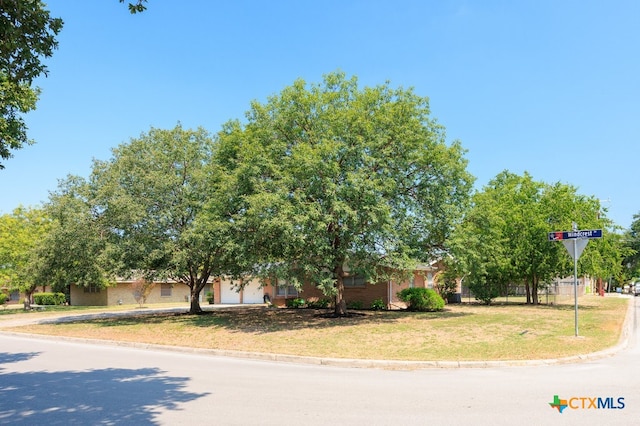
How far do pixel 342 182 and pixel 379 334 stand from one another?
5932mm

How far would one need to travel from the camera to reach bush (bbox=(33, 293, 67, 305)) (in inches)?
1950

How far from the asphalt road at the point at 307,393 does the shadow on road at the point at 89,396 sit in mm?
18

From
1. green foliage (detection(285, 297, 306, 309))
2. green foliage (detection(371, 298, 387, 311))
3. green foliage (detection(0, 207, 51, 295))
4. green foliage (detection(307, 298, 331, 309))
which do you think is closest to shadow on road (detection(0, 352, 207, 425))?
green foliage (detection(371, 298, 387, 311))

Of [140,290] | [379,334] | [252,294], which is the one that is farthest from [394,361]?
[140,290]

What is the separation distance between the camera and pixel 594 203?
30.0 meters

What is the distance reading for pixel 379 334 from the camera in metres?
16.5

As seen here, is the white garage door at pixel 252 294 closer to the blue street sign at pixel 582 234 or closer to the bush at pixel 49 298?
the bush at pixel 49 298

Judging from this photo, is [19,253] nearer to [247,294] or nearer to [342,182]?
[247,294]

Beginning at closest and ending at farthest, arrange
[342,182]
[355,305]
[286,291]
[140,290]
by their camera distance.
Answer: [342,182]
[355,305]
[286,291]
[140,290]

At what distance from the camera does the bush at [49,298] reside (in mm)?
49531

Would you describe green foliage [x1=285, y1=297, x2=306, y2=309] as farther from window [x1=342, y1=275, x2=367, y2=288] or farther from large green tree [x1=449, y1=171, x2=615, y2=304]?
large green tree [x1=449, y1=171, x2=615, y2=304]

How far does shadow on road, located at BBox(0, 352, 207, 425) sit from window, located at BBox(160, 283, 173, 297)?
4022 centimetres

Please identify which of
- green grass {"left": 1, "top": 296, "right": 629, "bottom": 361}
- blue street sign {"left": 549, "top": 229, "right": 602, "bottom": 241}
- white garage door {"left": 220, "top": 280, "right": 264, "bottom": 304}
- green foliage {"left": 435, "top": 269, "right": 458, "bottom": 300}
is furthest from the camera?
white garage door {"left": 220, "top": 280, "right": 264, "bottom": 304}

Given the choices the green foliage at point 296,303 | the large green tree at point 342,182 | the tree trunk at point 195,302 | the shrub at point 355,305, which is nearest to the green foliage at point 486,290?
the shrub at point 355,305
